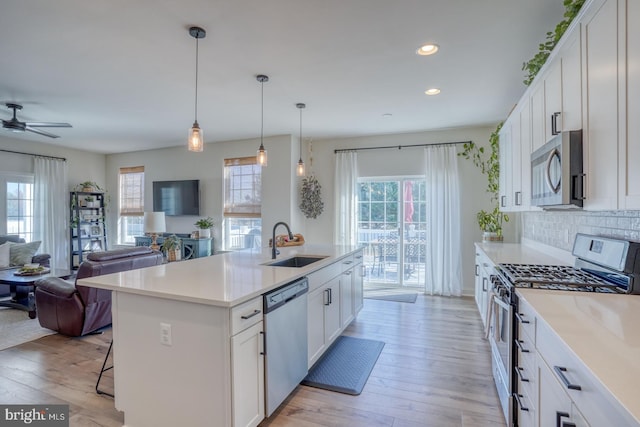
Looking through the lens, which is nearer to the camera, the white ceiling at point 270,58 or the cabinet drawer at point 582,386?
the cabinet drawer at point 582,386

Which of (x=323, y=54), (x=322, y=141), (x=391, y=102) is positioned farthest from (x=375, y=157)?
(x=323, y=54)

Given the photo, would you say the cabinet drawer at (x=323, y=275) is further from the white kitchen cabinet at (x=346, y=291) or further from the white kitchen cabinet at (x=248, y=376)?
the white kitchen cabinet at (x=248, y=376)

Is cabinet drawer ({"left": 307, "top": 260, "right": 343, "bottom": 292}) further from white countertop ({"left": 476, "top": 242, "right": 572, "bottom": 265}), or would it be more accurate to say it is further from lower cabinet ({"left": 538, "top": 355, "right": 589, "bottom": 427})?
lower cabinet ({"left": 538, "top": 355, "right": 589, "bottom": 427})

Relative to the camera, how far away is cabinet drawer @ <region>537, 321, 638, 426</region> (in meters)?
0.79

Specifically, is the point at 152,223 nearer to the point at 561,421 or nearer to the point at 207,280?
the point at 207,280

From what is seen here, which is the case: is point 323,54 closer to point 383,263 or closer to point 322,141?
point 322,141

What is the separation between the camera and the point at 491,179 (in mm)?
4793

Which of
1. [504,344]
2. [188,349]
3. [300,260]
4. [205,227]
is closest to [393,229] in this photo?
[300,260]

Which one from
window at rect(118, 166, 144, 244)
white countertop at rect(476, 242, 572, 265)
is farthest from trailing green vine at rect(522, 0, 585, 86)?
window at rect(118, 166, 144, 244)

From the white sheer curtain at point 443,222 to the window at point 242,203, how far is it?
2.95m

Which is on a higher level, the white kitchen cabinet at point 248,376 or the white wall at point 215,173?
the white wall at point 215,173

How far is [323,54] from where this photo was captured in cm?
274

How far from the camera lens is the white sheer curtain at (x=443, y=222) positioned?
5133 millimetres

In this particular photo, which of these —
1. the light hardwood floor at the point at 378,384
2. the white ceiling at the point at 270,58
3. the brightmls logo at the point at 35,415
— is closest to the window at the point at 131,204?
the white ceiling at the point at 270,58
